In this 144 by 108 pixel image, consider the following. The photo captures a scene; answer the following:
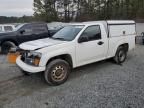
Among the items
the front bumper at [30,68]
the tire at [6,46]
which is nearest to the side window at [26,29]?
the tire at [6,46]

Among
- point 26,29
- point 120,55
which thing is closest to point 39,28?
point 26,29

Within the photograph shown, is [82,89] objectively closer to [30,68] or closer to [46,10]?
[30,68]

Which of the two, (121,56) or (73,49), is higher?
(73,49)

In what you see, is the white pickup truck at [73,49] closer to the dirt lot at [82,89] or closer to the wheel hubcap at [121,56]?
the wheel hubcap at [121,56]

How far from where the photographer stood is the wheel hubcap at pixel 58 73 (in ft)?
16.8

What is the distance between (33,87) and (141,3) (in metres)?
22.2

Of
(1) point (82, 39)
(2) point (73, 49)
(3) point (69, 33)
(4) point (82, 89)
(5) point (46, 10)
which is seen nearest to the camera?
(4) point (82, 89)

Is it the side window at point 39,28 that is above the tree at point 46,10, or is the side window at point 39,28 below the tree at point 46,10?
below

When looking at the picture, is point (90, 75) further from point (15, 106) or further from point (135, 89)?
point (15, 106)

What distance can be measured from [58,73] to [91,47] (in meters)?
1.42

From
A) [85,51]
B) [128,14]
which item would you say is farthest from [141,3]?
[85,51]

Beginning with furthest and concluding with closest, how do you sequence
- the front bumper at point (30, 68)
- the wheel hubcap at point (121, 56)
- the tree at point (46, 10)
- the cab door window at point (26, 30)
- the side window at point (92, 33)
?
the tree at point (46, 10) < the cab door window at point (26, 30) < the wheel hubcap at point (121, 56) < the side window at point (92, 33) < the front bumper at point (30, 68)

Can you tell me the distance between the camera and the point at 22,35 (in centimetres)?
1033

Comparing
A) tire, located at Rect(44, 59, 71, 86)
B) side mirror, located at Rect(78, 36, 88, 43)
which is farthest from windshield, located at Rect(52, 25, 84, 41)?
tire, located at Rect(44, 59, 71, 86)
